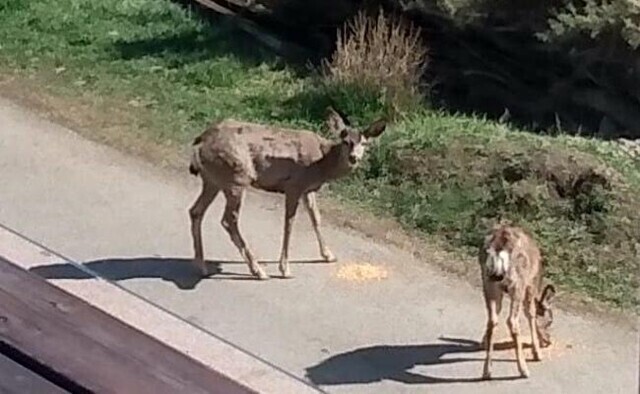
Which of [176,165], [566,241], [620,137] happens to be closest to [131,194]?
[176,165]

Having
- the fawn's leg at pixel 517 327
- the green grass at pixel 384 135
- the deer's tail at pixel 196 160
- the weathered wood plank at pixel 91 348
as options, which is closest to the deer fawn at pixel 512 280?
the fawn's leg at pixel 517 327

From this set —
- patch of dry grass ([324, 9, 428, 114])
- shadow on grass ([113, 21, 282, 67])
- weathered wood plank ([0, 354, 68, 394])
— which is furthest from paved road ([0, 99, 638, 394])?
weathered wood plank ([0, 354, 68, 394])

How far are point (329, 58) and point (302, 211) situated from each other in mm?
2939

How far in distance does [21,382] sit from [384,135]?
24.0 ft

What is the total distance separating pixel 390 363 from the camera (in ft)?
23.2

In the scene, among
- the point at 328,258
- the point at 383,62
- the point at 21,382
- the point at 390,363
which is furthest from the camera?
the point at 383,62

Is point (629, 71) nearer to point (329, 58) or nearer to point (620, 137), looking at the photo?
point (620, 137)

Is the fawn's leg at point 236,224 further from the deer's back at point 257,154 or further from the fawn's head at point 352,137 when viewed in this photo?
the fawn's head at point 352,137

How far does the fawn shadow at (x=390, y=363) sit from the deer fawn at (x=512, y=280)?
0.17 meters

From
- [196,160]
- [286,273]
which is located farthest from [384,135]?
[196,160]

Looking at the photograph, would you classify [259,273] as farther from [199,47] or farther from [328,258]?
[199,47]

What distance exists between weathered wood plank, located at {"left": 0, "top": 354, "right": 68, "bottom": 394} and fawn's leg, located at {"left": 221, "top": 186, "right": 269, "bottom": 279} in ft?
18.1

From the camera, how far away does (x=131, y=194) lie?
9.02 m

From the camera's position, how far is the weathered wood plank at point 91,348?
7.54 feet
